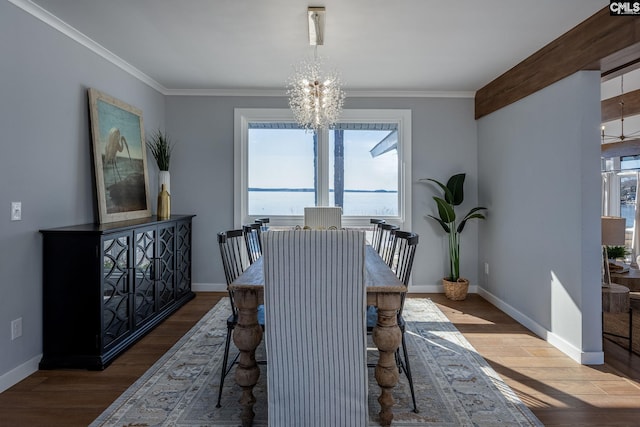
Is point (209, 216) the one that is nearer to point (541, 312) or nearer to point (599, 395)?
point (541, 312)

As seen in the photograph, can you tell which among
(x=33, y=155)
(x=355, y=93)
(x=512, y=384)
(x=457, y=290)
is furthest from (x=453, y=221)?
(x=33, y=155)

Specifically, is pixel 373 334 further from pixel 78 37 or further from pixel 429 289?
pixel 78 37

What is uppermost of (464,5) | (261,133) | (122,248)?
(464,5)

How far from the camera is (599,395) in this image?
2.25 meters

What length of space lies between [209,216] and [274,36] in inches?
96.5

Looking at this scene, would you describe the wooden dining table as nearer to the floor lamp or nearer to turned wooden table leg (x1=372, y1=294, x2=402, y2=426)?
turned wooden table leg (x1=372, y1=294, x2=402, y2=426)

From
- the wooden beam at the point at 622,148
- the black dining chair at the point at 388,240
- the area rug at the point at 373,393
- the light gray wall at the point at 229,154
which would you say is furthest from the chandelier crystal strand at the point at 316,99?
the wooden beam at the point at 622,148

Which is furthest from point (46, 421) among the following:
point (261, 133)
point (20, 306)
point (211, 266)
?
point (261, 133)

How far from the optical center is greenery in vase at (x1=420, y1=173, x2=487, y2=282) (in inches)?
169

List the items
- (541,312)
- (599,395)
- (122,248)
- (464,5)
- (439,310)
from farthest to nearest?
(439,310) < (541,312) < (122,248) < (464,5) < (599,395)

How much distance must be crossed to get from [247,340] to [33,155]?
6.82 feet

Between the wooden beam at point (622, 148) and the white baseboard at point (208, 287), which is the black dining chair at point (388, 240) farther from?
the wooden beam at point (622, 148)

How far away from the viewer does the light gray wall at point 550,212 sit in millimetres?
2711

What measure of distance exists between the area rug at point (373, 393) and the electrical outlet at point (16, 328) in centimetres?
85
